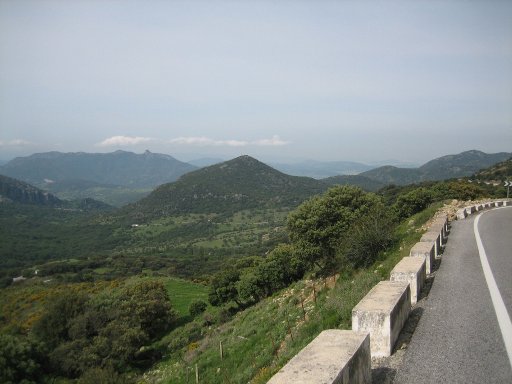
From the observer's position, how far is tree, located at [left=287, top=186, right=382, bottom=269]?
29.7 metres

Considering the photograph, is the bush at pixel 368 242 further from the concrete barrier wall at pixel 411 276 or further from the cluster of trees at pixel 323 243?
the concrete barrier wall at pixel 411 276

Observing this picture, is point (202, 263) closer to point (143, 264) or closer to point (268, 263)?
point (143, 264)

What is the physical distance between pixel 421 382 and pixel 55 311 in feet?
144

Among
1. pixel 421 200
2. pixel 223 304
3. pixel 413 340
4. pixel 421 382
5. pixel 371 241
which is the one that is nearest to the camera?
pixel 421 382

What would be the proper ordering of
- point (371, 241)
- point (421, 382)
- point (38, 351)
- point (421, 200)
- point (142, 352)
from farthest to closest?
point (421, 200)
point (142, 352)
point (38, 351)
point (371, 241)
point (421, 382)

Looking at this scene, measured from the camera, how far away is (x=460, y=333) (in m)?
6.47

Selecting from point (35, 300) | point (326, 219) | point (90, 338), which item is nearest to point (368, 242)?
point (326, 219)

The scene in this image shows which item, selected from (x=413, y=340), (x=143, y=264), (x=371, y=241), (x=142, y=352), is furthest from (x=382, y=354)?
(x=143, y=264)

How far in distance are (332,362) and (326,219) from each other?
26677 millimetres

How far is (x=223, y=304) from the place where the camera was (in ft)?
159

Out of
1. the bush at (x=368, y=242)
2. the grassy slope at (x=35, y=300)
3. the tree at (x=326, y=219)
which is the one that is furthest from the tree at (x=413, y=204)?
the grassy slope at (x=35, y=300)

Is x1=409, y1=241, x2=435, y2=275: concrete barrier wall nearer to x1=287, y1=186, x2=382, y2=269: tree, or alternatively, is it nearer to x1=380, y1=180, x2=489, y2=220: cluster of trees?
x1=287, y1=186, x2=382, y2=269: tree

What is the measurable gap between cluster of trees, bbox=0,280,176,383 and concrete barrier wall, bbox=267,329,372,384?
24924 mm

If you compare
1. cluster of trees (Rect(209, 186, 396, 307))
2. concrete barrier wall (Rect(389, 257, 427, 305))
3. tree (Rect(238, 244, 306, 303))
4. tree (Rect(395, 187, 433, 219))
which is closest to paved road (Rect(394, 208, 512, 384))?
concrete barrier wall (Rect(389, 257, 427, 305))
